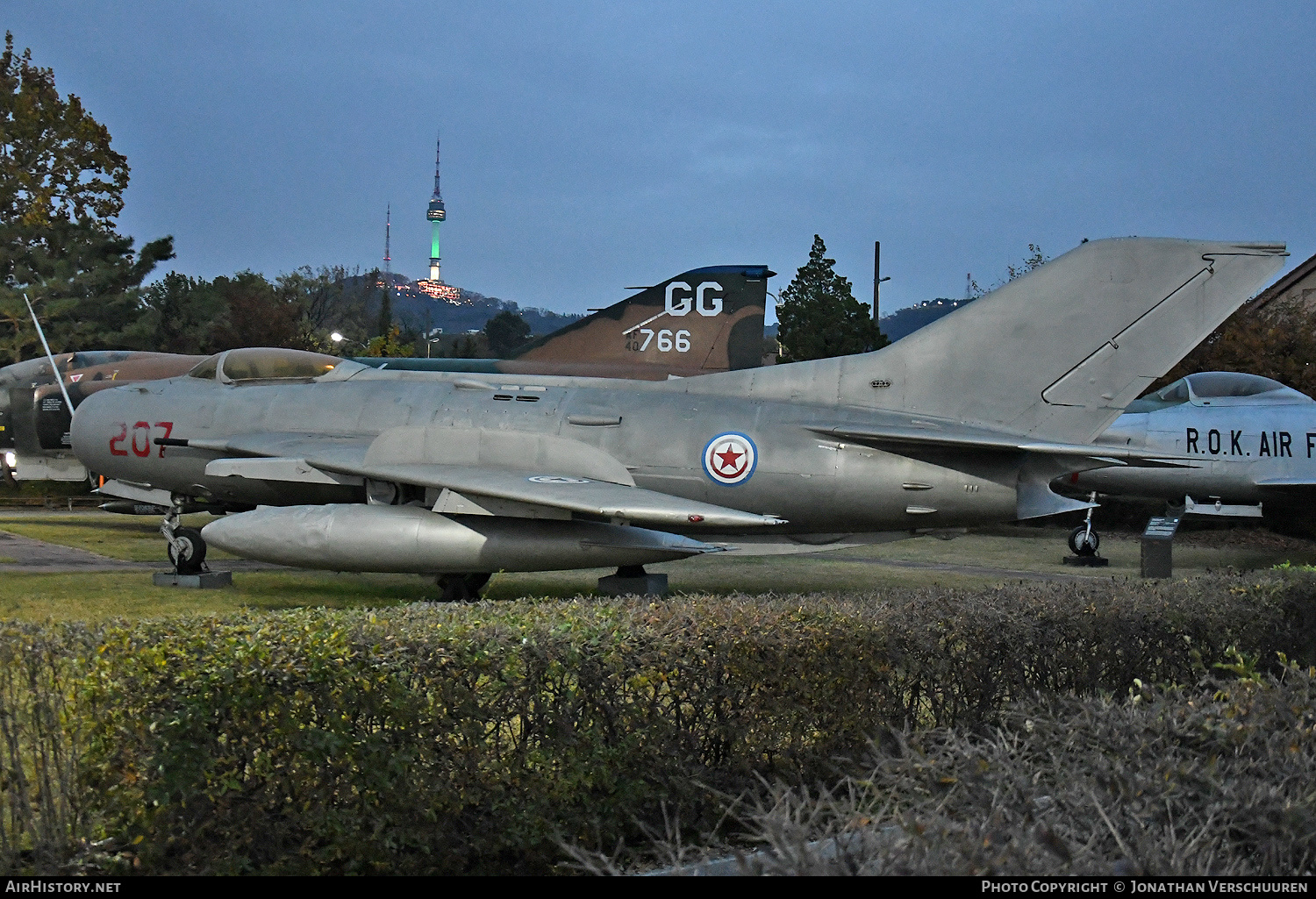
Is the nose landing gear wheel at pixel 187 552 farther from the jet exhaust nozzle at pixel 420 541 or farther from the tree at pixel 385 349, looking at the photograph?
the tree at pixel 385 349

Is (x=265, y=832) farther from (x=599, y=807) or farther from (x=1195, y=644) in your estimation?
(x=1195, y=644)

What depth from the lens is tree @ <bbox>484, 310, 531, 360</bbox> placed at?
6688 cm

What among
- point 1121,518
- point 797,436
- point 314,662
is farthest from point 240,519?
point 1121,518

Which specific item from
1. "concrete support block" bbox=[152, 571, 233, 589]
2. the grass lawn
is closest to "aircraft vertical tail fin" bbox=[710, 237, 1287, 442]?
the grass lawn

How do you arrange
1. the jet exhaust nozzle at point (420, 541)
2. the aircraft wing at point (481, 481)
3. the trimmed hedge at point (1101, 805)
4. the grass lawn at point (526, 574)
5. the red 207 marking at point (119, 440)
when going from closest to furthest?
the trimmed hedge at point (1101, 805) < the aircraft wing at point (481, 481) < the jet exhaust nozzle at point (420, 541) < the grass lawn at point (526, 574) < the red 207 marking at point (119, 440)

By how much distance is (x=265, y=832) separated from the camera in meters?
3.72

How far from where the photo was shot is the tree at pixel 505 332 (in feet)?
219

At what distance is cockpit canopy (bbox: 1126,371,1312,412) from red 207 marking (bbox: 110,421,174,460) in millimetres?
14321

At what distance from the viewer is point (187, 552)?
11.2 m

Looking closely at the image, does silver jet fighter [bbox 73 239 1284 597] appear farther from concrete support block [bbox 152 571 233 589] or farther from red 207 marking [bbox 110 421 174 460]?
concrete support block [bbox 152 571 233 589]

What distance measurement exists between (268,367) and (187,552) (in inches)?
88.8

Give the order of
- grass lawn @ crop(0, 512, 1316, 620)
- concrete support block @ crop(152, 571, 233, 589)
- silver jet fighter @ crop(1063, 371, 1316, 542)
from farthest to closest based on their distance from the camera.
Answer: silver jet fighter @ crop(1063, 371, 1316, 542) → concrete support block @ crop(152, 571, 233, 589) → grass lawn @ crop(0, 512, 1316, 620)

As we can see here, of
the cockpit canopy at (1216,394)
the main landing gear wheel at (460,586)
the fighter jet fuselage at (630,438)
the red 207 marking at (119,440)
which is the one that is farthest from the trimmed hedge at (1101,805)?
the cockpit canopy at (1216,394)

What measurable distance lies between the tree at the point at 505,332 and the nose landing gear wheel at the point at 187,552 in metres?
53.5
